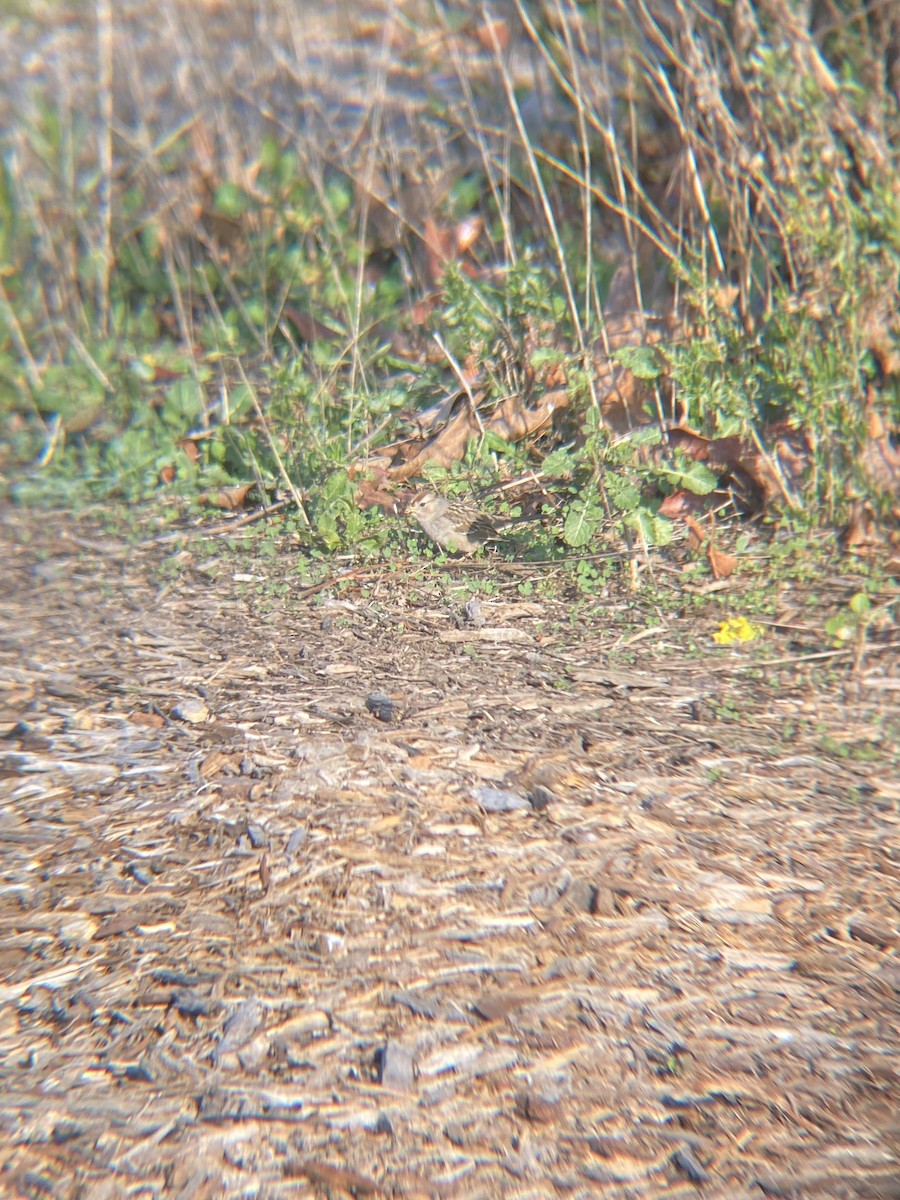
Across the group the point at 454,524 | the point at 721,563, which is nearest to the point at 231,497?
the point at 454,524

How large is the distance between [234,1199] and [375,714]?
110 cm

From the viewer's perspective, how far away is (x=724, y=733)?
99.1 inches

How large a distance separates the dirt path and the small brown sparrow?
0.22 meters

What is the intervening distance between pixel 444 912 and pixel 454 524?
132 centimetres

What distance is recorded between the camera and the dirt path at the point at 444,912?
1.72 m

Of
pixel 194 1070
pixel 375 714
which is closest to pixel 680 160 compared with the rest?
pixel 375 714

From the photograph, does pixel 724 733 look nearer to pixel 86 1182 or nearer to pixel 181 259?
pixel 86 1182

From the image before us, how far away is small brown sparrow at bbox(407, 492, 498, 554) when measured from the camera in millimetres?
3107

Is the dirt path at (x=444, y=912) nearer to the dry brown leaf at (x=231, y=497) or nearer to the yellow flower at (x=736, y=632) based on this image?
the yellow flower at (x=736, y=632)

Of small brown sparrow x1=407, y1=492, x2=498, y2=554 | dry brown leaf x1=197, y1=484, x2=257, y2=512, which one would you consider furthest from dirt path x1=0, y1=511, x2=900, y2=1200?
dry brown leaf x1=197, y1=484, x2=257, y2=512

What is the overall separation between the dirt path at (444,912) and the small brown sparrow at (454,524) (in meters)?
0.22

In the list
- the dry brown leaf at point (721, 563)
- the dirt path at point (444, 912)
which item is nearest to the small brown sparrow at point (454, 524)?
the dirt path at point (444, 912)

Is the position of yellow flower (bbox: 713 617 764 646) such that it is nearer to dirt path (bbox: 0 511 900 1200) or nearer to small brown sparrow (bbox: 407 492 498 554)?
dirt path (bbox: 0 511 900 1200)

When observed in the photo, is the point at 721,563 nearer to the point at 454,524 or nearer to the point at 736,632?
the point at 736,632
